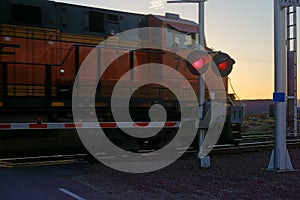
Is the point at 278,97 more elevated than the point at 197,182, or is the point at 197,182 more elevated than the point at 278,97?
the point at 278,97

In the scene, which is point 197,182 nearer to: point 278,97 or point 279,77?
point 278,97

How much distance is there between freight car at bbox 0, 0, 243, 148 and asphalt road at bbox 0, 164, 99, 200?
1606 millimetres

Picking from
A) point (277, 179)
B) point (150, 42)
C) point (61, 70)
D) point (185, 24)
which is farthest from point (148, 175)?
point (185, 24)

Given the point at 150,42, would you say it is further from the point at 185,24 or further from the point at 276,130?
the point at 276,130

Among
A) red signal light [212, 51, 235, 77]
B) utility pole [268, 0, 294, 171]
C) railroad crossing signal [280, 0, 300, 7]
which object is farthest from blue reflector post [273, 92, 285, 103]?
railroad crossing signal [280, 0, 300, 7]

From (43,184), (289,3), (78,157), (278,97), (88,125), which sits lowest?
(78,157)

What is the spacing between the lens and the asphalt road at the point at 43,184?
21.8ft

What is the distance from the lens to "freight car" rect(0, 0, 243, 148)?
406 inches

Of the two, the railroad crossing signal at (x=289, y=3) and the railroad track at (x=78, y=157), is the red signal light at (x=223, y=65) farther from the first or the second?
the railroad track at (x=78, y=157)

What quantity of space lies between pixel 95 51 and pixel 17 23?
2.11 metres

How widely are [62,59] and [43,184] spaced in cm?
441

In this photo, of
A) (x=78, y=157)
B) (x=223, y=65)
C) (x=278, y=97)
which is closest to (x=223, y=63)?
(x=223, y=65)

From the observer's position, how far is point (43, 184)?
7520 millimetres

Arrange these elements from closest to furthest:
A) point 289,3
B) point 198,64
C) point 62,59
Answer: point 198,64 → point 289,3 → point 62,59
